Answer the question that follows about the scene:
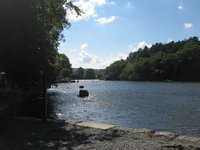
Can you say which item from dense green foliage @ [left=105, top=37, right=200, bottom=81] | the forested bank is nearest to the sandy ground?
the forested bank

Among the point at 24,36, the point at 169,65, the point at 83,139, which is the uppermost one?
the point at 169,65

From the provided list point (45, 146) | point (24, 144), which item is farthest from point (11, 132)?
point (45, 146)

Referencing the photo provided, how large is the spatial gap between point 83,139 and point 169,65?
131 m

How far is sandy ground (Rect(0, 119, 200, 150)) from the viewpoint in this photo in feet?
19.1

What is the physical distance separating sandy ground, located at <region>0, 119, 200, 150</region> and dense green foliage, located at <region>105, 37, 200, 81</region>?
400 ft

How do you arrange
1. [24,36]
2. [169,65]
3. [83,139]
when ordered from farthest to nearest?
[169,65], [24,36], [83,139]

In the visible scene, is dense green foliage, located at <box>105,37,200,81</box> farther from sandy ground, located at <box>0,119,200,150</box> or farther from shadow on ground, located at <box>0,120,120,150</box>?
shadow on ground, located at <box>0,120,120,150</box>

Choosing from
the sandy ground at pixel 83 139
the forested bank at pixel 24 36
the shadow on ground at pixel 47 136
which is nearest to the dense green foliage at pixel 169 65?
the forested bank at pixel 24 36

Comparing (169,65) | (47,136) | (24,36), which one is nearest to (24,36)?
(24,36)

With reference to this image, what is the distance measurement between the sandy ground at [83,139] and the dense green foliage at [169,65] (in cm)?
12184

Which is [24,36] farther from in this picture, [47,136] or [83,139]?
[83,139]

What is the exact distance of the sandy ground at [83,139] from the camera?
19.1 feet

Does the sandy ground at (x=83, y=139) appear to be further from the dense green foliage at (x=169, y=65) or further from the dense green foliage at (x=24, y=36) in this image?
the dense green foliage at (x=169, y=65)

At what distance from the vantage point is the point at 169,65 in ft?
433
